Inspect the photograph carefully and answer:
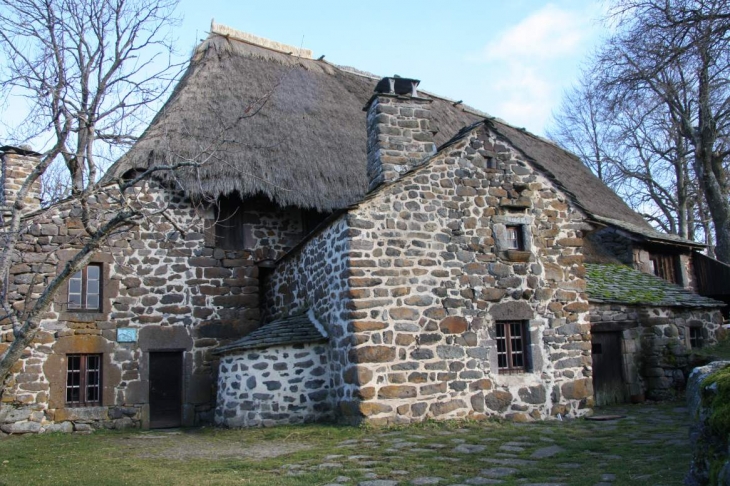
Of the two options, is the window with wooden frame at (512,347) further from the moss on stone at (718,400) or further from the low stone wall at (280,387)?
the moss on stone at (718,400)

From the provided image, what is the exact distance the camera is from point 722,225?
19.6 meters

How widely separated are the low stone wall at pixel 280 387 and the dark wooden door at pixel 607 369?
658cm

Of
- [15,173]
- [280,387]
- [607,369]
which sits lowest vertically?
[607,369]

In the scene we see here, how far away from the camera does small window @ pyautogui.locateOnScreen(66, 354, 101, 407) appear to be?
37.8 ft

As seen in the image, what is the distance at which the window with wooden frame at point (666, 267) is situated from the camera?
19.7 m

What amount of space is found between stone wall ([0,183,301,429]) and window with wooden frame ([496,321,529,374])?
17.2 ft

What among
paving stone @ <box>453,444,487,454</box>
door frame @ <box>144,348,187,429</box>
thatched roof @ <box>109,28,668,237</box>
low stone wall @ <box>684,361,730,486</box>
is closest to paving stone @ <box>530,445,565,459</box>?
paving stone @ <box>453,444,487,454</box>

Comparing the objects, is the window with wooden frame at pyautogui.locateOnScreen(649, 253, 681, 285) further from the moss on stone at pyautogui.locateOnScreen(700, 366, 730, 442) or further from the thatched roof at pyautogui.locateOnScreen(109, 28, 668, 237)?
the moss on stone at pyautogui.locateOnScreen(700, 366, 730, 442)

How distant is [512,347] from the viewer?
1052 centimetres

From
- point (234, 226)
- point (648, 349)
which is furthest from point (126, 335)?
point (648, 349)

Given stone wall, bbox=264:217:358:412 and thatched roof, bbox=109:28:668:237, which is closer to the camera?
stone wall, bbox=264:217:358:412

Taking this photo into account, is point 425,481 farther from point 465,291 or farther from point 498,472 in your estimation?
point 465,291

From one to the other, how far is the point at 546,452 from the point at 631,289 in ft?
30.4

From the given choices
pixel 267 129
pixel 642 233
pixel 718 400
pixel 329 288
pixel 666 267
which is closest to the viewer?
pixel 718 400
